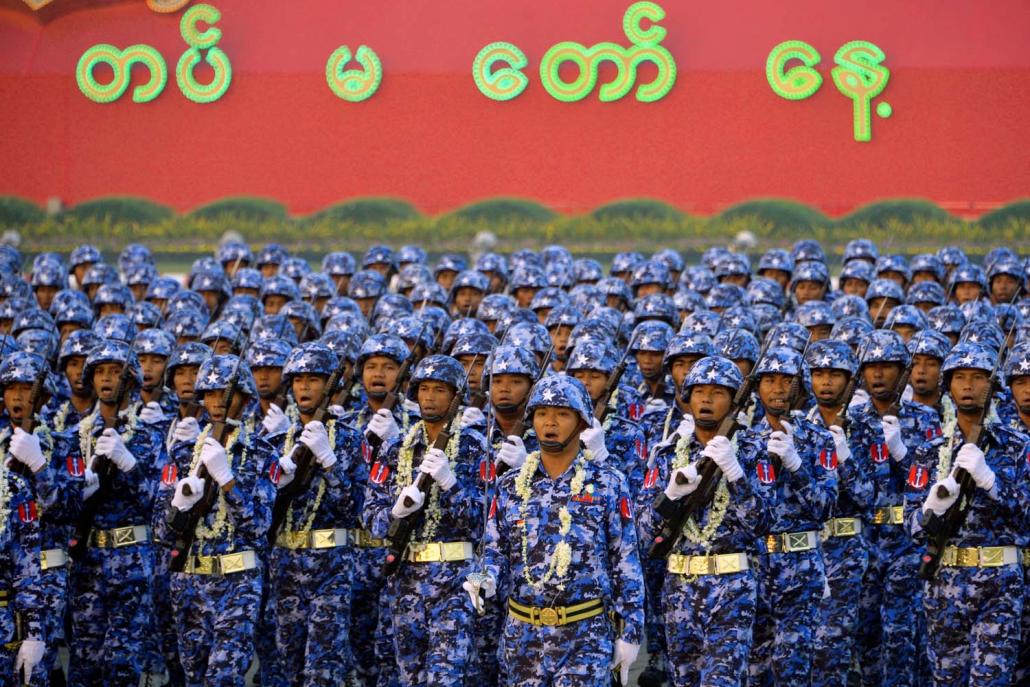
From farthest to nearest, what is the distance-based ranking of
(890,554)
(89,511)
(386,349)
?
(386,349), (890,554), (89,511)

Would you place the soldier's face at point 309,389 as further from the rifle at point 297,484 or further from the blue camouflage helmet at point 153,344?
the blue camouflage helmet at point 153,344

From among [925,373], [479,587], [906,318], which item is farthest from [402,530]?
[906,318]

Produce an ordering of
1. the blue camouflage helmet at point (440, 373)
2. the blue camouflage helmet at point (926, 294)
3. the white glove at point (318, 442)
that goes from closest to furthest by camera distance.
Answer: the blue camouflage helmet at point (440, 373), the white glove at point (318, 442), the blue camouflage helmet at point (926, 294)

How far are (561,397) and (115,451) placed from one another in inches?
141

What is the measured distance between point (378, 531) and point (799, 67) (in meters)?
16.4

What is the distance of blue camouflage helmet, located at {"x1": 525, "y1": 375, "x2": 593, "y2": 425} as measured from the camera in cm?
866

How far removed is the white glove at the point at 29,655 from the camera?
32.0 ft

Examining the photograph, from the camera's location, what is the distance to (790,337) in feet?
41.9

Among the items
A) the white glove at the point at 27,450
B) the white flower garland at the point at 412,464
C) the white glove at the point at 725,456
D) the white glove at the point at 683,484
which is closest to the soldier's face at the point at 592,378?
the white flower garland at the point at 412,464

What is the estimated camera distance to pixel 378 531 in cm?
995

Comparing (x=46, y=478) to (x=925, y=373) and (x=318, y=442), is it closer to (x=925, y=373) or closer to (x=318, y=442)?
(x=318, y=442)

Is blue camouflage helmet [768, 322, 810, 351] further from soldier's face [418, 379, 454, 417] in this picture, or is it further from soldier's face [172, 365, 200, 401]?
soldier's face [172, 365, 200, 401]

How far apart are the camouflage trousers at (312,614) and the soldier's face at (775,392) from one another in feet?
9.45

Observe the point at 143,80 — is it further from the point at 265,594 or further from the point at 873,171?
the point at 265,594
